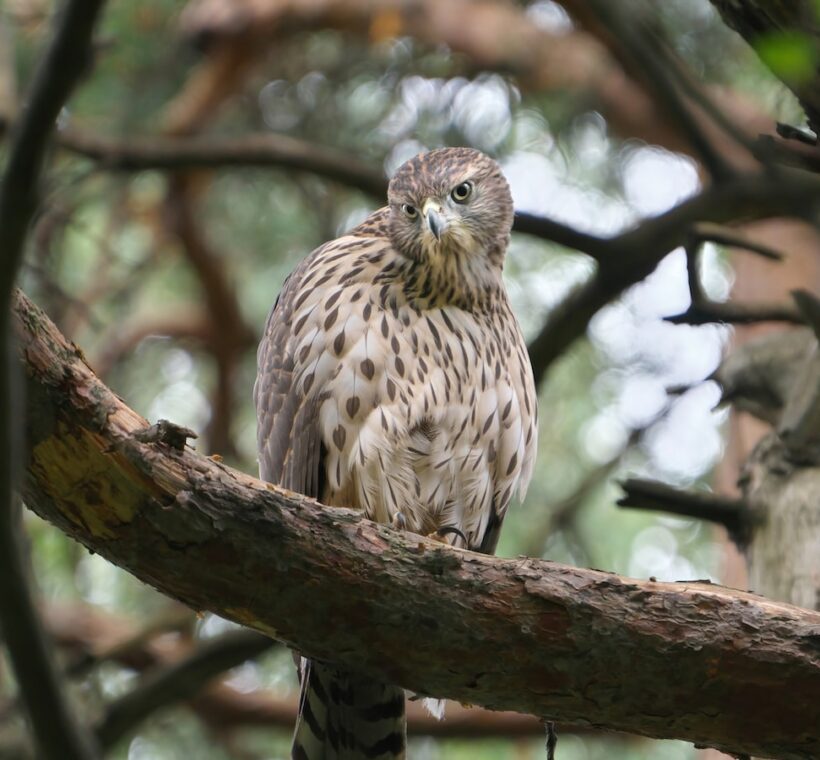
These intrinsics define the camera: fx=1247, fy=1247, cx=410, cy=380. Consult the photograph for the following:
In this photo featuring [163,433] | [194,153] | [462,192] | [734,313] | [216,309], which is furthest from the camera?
[216,309]

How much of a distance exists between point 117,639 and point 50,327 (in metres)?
4.47

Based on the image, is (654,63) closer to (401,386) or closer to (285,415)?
(401,386)

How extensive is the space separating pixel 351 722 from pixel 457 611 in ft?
3.81

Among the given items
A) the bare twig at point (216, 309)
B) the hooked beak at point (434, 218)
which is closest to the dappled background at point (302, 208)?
the bare twig at point (216, 309)

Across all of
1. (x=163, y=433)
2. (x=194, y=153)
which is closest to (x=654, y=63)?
(x=163, y=433)

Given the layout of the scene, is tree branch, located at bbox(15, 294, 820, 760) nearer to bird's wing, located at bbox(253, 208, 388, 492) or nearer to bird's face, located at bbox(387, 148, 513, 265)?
bird's wing, located at bbox(253, 208, 388, 492)

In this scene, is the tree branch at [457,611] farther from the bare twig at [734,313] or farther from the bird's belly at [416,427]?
the bare twig at [734,313]

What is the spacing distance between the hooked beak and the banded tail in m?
1.51

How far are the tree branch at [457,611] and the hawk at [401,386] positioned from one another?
3.14ft

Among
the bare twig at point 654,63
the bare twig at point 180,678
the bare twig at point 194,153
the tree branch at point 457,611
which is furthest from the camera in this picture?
the bare twig at point 194,153

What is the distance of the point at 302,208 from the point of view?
816cm

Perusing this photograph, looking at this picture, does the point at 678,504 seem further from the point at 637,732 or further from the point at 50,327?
the point at 50,327

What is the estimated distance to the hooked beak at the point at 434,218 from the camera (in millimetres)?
4281

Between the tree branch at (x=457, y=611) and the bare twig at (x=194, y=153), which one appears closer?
the tree branch at (x=457, y=611)
